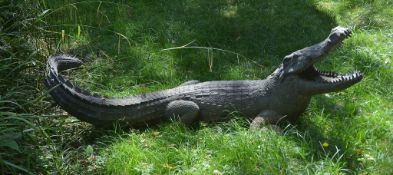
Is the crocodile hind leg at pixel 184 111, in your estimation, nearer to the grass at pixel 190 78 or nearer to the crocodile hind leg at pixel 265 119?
the grass at pixel 190 78

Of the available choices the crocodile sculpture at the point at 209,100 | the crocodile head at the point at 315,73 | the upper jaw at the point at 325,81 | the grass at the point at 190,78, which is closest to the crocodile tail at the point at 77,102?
the crocodile sculpture at the point at 209,100

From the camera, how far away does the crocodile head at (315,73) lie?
15.3 feet

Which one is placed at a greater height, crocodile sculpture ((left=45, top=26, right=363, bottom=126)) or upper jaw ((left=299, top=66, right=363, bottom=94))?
upper jaw ((left=299, top=66, right=363, bottom=94))

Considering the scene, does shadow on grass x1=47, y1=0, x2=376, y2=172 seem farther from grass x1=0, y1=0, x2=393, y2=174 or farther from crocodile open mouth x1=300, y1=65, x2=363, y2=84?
crocodile open mouth x1=300, y1=65, x2=363, y2=84

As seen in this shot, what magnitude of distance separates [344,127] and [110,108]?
7.50 feet

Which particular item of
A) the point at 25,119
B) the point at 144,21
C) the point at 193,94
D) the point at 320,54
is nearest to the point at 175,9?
the point at 144,21

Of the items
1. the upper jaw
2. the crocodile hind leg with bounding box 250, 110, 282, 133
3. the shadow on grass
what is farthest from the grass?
the upper jaw

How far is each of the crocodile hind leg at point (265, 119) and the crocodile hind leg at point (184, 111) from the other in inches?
23.7

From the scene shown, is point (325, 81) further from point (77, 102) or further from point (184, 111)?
point (77, 102)

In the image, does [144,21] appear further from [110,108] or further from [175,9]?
[110,108]

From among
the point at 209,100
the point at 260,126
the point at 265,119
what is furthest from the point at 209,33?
the point at 260,126

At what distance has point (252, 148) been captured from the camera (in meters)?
4.43

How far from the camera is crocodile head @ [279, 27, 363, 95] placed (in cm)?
466

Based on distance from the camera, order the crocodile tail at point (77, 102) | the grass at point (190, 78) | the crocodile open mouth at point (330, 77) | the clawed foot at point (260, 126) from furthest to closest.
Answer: the crocodile tail at point (77, 102) < the clawed foot at point (260, 126) < the crocodile open mouth at point (330, 77) < the grass at point (190, 78)
